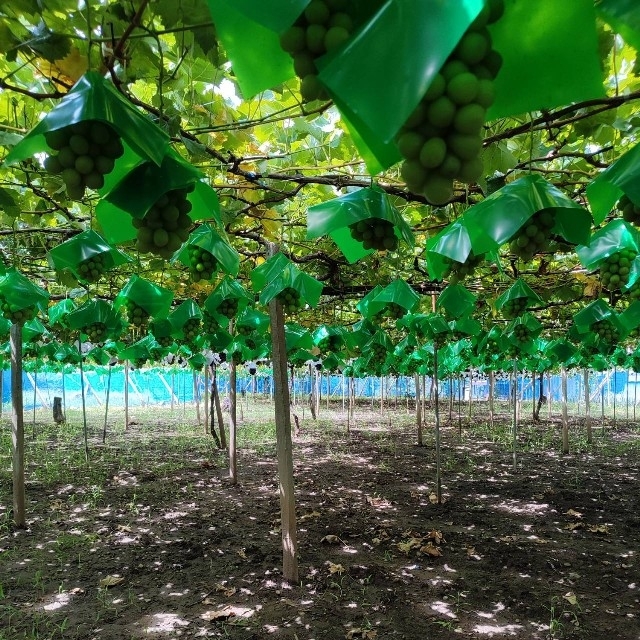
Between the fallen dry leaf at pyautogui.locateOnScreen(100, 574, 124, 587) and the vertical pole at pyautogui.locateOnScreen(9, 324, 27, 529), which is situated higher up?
the vertical pole at pyautogui.locateOnScreen(9, 324, 27, 529)

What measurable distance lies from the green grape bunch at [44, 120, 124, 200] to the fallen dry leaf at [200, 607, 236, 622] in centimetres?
398

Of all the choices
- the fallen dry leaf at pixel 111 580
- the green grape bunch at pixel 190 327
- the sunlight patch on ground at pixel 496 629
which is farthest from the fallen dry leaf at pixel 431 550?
the green grape bunch at pixel 190 327

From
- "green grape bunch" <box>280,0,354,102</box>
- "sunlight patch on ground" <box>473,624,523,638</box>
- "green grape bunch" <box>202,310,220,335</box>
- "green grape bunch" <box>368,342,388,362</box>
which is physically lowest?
"sunlight patch on ground" <box>473,624,523,638</box>

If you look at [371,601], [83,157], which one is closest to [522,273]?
[371,601]

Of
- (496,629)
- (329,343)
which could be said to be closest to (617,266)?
(496,629)

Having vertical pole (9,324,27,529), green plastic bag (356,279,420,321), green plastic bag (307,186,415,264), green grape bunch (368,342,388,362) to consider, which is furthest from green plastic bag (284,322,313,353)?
green plastic bag (307,186,415,264)

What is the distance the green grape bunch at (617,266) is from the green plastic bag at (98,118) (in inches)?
102

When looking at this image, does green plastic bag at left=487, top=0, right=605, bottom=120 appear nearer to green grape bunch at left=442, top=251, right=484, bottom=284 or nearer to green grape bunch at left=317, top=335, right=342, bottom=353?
green grape bunch at left=442, top=251, right=484, bottom=284

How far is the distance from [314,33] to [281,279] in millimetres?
3412

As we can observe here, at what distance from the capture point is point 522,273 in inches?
281

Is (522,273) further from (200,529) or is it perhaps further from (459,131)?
(459,131)

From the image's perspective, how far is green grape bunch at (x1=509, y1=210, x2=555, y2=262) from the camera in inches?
67.2

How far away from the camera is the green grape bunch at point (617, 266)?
288 centimetres

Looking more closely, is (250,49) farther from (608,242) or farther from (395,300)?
(395,300)
